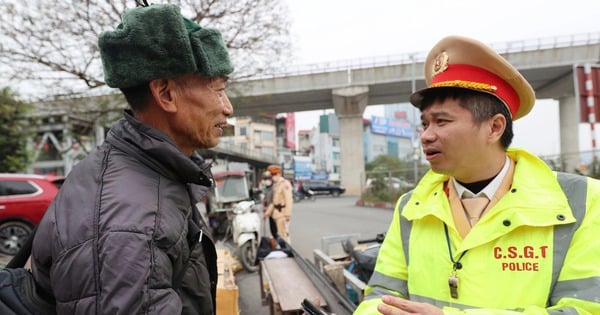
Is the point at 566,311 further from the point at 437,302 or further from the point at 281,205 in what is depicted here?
the point at 281,205

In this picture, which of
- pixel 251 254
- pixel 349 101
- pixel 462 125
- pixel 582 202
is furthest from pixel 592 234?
pixel 349 101

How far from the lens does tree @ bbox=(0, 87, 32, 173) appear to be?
14555 millimetres

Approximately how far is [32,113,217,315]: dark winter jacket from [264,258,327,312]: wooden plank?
1.92 m

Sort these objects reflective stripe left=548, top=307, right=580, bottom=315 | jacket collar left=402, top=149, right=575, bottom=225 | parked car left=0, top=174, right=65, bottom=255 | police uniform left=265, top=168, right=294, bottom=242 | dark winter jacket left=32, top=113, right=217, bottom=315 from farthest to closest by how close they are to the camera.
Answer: parked car left=0, top=174, right=65, bottom=255 < police uniform left=265, top=168, right=294, bottom=242 < jacket collar left=402, top=149, right=575, bottom=225 < reflective stripe left=548, top=307, right=580, bottom=315 < dark winter jacket left=32, top=113, right=217, bottom=315

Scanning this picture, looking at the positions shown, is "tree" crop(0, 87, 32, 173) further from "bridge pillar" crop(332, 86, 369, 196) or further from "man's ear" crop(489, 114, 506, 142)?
"bridge pillar" crop(332, 86, 369, 196)

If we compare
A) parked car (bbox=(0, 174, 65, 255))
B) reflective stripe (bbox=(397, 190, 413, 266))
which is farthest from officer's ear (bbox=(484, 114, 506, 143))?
parked car (bbox=(0, 174, 65, 255))

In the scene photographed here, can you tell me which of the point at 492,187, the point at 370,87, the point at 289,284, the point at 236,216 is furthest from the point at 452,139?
the point at 370,87

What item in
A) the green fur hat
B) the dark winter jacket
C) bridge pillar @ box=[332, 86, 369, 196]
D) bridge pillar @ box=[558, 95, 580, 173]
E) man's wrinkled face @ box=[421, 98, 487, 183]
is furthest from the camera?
bridge pillar @ box=[332, 86, 369, 196]

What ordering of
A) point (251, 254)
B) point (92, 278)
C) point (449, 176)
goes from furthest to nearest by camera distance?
1. point (251, 254)
2. point (449, 176)
3. point (92, 278)

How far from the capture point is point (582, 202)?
1.28 m

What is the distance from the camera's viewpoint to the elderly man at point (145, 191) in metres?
0.81

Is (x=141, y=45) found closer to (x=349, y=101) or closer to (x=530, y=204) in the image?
(x=530, y=204)

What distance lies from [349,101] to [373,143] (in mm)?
44793

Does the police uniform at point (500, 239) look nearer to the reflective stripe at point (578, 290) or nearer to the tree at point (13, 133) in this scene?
the reflective stripe at point (578, 290)
